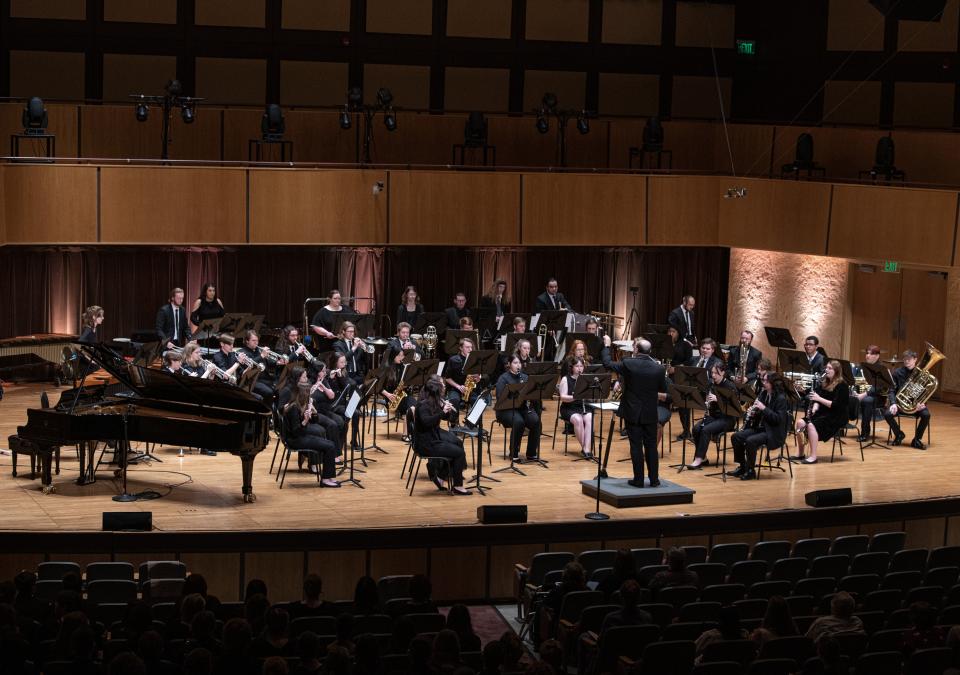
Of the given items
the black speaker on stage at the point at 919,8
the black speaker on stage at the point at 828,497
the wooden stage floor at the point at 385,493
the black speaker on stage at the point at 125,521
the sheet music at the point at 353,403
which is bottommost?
the wooden stage floor at the point at 385,493

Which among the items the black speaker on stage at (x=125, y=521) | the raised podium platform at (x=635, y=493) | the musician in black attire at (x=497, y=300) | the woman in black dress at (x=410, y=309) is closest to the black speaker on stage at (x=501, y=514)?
the raised podium platform at (x=635, y=493)

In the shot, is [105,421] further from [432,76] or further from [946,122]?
[946,122]

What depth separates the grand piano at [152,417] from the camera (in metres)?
12.1

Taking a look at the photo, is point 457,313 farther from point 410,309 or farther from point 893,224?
point 893,224

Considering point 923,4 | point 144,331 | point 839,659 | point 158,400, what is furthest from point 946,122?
point 839,659

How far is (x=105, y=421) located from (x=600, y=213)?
10899 mm

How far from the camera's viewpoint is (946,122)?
2197 cm

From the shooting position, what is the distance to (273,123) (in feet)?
65.2

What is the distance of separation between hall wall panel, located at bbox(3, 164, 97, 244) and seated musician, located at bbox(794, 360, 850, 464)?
10.3 meters

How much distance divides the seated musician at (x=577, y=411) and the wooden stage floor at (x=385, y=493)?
0.29 m

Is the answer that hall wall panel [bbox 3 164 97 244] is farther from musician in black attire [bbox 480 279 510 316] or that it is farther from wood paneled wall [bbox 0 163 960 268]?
musician in black attire [bbox 480 279 510 316]

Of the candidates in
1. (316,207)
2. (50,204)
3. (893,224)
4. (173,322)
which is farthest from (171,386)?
(893,224)

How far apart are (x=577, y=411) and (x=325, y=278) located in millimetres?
7001

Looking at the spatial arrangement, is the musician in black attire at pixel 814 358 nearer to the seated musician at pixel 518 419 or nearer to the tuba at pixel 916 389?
the tuba at pixel 916 389
